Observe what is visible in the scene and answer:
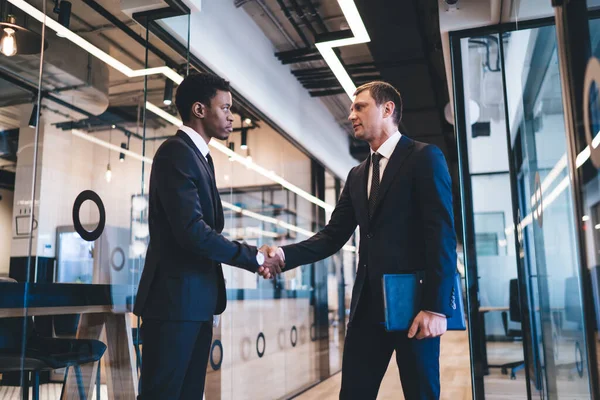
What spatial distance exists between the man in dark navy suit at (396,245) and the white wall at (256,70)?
1740 millimetres

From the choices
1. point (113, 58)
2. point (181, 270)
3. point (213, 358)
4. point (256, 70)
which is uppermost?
point (256, 70)

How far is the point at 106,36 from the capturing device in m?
3.00

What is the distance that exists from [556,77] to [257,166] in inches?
142

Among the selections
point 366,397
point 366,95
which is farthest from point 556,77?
point 366,397

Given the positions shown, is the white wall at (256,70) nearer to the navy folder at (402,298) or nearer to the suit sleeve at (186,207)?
the suit sleeve at (186,207)

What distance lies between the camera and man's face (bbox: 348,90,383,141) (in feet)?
7.10

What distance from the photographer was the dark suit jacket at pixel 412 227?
5.99 feet

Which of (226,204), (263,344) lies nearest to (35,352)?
(226,204)

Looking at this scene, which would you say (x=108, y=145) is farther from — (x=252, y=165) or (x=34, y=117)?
(x=252, y=165)

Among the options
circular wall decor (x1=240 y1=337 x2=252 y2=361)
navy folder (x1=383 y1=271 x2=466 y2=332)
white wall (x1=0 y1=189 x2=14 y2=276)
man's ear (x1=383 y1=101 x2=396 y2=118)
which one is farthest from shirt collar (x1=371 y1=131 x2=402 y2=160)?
circular wall decor (x1=240 y1=337 x2=252 y2=361)

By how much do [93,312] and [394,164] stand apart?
1.60 m

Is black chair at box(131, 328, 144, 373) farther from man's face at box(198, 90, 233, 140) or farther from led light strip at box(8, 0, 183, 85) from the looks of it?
led light strip at box(8, 0, 183, 85)

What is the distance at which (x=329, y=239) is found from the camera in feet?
8.05

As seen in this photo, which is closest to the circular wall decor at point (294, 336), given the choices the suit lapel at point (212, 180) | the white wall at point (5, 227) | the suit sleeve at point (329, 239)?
the suit sleeve at point (329, 239)
